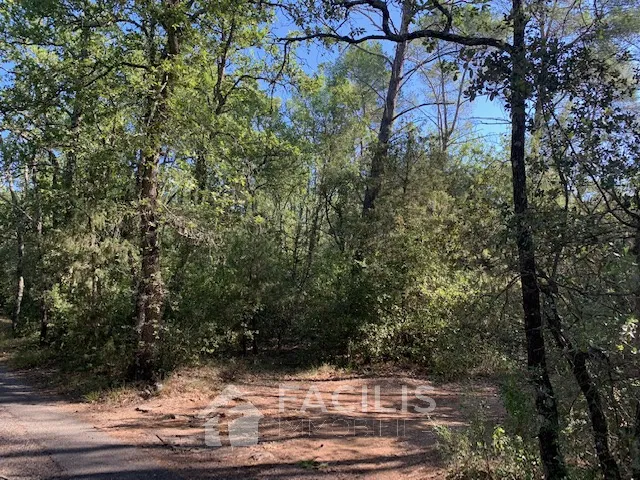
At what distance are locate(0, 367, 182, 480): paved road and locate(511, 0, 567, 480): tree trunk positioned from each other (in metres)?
3.80

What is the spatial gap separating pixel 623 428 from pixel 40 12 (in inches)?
400

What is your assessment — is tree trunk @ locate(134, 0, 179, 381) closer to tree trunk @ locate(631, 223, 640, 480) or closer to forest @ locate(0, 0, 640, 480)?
forest @ locate(0, 0, 640, 480)

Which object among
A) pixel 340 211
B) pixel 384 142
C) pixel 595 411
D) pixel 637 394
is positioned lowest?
pixel 595 411

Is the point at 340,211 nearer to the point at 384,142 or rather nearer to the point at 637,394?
the point at 384,142

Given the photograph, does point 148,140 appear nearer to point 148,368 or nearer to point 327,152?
point 148,368

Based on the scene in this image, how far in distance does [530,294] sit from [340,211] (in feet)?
32.9

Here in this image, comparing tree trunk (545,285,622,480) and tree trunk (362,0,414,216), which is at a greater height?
tree trunk (362,0,414,216)

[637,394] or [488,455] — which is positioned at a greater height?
[637,394]

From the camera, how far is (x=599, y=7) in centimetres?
374

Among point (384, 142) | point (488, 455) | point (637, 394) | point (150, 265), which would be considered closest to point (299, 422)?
point (488, 455)

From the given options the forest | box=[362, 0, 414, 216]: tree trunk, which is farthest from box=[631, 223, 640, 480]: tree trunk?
box=[362, 0, 414, 216]: tree trunk

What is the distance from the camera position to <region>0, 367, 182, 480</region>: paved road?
5203mm

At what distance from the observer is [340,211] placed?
45.2ft

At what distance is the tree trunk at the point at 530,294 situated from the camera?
11.6ft
